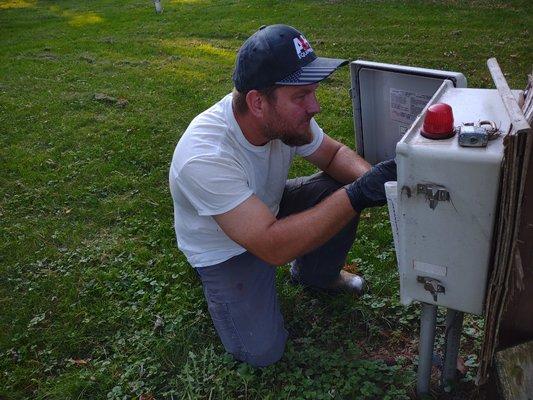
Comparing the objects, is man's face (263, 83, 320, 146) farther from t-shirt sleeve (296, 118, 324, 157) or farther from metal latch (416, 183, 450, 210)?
metal latch (416, 183, 450, 210)

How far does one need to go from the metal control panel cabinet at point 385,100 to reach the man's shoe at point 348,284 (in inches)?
24.7

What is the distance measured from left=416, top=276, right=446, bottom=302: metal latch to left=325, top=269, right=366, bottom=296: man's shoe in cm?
114

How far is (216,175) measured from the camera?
210 cm

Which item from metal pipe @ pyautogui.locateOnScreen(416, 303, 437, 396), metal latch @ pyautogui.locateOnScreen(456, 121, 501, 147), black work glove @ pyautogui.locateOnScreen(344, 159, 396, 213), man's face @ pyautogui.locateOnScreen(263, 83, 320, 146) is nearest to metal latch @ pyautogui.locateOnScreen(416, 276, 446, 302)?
metal pipe @ pyautogui.locateOnScreen(416, 303, 437, 396)

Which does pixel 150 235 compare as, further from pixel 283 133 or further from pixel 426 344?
pixel 426 344

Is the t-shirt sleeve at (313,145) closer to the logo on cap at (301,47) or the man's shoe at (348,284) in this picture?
the logo on cap at (301,47)

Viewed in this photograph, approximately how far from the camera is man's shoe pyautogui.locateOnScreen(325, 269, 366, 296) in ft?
9.05

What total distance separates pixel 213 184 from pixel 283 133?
0.37m

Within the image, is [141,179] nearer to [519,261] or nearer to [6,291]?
[6,291]

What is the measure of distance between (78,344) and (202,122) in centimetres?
134

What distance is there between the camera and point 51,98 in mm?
6426

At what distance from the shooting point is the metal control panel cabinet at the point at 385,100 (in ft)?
7.06

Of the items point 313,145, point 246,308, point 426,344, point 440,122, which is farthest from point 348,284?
point 440,122

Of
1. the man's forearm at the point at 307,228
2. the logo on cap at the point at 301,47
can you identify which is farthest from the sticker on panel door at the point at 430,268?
the logo on cap at the point at 301,47
